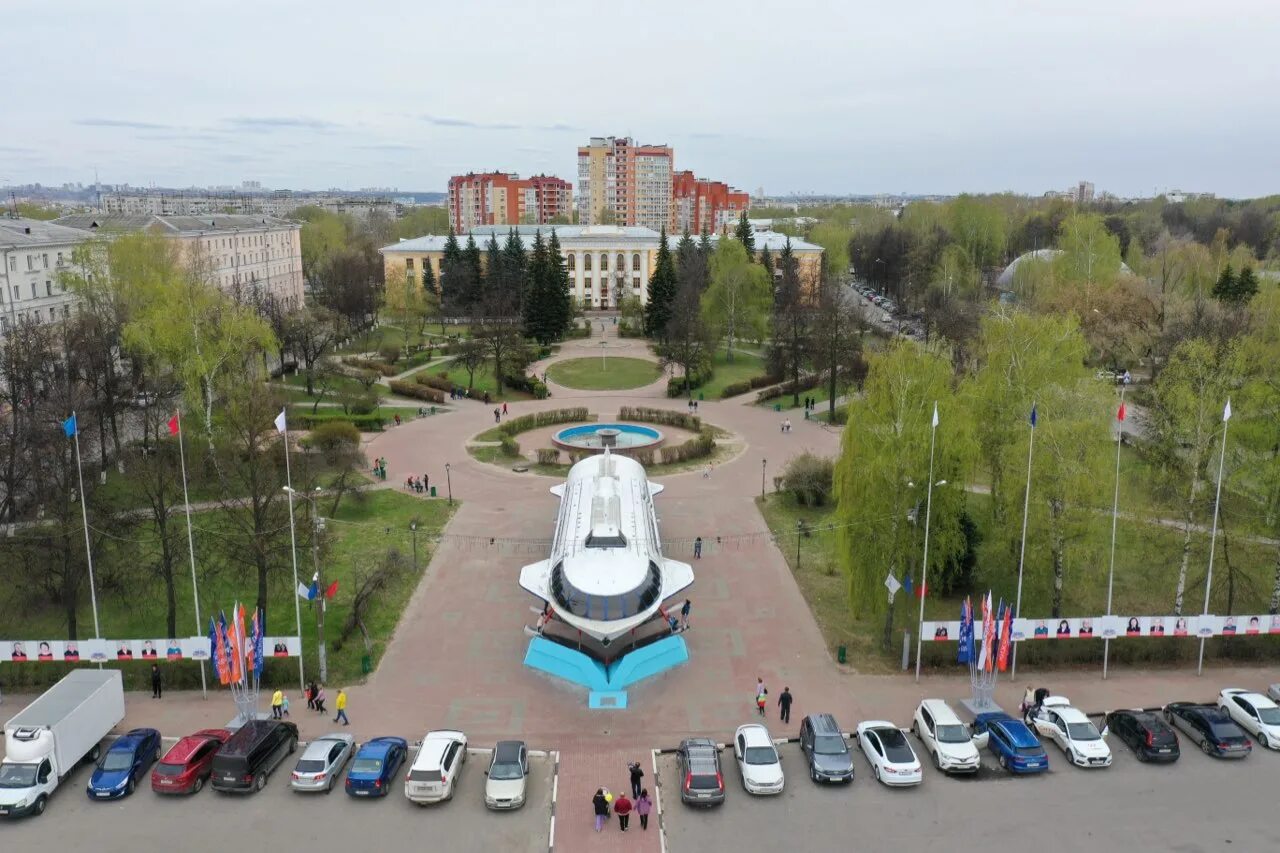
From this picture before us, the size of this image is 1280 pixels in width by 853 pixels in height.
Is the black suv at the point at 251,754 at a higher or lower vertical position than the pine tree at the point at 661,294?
lower

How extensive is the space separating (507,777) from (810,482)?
24804mm

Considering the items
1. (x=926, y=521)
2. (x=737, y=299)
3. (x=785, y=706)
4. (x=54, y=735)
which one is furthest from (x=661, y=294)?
(x=54, y=735)

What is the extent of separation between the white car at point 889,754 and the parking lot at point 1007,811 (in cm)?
27

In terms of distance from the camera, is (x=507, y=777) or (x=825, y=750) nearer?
(x=507, y=777)

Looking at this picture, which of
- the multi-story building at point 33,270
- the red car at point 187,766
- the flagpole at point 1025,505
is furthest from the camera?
the multi-story building at point 33,270

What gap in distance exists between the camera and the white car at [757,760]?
19.9m

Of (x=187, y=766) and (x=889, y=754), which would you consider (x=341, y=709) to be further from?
(x=889, y=754)

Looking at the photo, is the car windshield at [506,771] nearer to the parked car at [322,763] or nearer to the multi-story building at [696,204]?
the parked car at [322,763]

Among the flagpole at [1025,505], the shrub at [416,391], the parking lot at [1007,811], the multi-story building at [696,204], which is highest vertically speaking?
the multi-story building at [696,204]

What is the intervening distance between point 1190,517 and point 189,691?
29.6m

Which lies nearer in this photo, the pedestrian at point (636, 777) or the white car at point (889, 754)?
the pedestrian at point (636, 777)

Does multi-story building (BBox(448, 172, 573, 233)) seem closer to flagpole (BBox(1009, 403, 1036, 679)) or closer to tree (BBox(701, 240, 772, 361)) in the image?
tree (BBox(701, 240, 772, 361))

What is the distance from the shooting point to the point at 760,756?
20.6m

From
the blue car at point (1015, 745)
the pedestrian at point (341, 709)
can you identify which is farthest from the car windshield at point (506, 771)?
the blue car at point (1015, 745)
